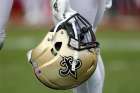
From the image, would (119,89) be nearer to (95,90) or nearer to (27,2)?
(95,90)

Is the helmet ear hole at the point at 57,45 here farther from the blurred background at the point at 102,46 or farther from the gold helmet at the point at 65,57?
the blurred background at the point at 102,46

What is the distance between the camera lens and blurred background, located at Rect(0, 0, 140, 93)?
20.4ft

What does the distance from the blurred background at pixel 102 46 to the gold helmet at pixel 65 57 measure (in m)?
1.82

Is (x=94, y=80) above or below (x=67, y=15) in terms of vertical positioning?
below

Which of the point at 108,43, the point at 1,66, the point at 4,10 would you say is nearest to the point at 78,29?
the point at 4,10

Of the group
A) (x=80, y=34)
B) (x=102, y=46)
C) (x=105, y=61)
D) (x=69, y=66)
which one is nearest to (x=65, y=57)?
(x=69, y=66)

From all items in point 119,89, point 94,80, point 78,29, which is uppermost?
point 78,29

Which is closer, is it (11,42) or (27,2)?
(11,42)

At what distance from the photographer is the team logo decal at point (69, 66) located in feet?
12.1

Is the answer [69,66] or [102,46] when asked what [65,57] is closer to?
[69,66]

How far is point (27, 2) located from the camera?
10.9 m

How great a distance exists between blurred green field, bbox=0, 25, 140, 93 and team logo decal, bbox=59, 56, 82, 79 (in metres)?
2.07

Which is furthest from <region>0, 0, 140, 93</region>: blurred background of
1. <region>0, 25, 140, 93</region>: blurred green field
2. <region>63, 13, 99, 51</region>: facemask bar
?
<region>63, 13, 99, 51</region>: facemask bar

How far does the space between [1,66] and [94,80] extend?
10.4 ft
